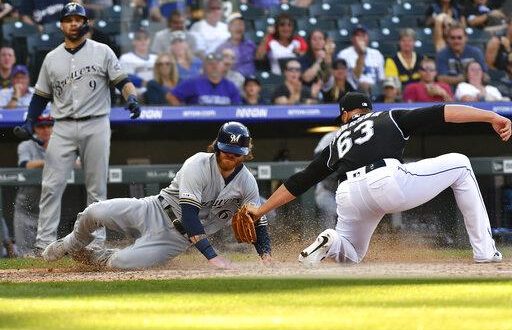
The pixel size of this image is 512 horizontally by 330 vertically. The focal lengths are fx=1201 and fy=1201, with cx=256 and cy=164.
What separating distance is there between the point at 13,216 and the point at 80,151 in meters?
1.62

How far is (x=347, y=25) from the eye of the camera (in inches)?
578

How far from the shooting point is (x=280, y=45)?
1422cm

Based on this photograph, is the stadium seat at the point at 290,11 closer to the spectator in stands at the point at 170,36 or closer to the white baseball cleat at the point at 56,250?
the spectator in stands at the point at 170,36

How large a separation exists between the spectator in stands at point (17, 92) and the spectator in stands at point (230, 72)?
7.19ft

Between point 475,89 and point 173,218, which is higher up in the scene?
point 173,218

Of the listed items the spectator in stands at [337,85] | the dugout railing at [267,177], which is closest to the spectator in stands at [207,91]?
the spectator in stands at [337,85]

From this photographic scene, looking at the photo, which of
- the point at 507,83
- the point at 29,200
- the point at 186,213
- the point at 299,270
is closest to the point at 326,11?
the point at 507,83

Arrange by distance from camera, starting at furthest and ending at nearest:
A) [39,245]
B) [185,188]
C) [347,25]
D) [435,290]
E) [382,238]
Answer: [347,25] < [382,238] < [39,245] < [185,188] < [435,290]

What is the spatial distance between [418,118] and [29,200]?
4801 mm

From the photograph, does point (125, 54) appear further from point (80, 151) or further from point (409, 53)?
point (80, 151)

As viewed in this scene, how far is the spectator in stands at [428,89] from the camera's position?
13.7m

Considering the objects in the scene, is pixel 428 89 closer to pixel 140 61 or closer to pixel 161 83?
pixel 161 83

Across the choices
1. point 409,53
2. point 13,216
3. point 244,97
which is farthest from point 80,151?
point 409,53

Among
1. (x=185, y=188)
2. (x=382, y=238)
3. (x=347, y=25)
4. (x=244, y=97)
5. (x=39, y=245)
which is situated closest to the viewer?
(x=185, y=188)
